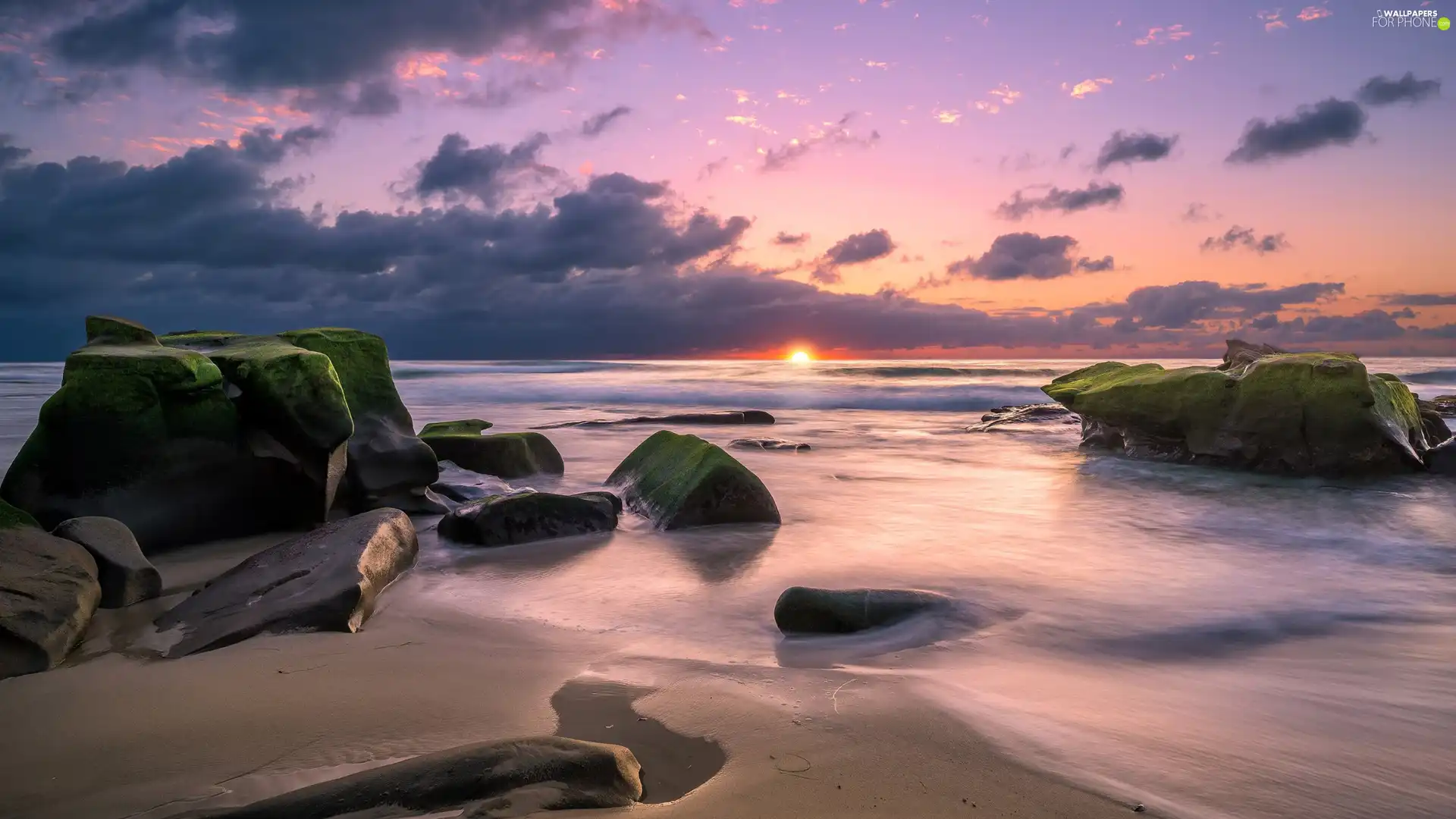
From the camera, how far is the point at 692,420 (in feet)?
54.0

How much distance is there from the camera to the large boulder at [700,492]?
601 centimetres

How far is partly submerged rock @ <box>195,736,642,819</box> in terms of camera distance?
1.79 m

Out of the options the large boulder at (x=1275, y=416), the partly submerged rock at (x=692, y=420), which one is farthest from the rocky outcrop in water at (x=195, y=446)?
the partly submerged rock at (x=692, y=420)

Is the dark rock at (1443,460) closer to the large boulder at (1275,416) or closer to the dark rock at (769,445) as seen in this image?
the large boulder at (1275,416)

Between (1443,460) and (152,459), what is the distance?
12.2 metres

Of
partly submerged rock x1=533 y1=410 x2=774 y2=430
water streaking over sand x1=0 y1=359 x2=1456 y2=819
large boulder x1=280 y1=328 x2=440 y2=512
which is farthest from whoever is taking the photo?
partly submerged rock x1=533 y1=410 x2=774 y2=430

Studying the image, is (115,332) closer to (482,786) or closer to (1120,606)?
(482,786)

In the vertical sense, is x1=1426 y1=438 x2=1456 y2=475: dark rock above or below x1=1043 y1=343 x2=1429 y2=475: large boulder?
below

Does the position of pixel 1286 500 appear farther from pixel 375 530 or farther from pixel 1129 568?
pixel 375 530

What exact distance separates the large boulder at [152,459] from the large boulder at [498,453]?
2662 millimetres

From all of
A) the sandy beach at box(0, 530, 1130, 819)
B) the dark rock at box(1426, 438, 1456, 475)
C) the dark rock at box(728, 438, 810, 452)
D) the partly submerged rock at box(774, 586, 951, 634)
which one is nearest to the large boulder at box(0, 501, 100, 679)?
the sandy beach at box(0, 530, 1130, 819)

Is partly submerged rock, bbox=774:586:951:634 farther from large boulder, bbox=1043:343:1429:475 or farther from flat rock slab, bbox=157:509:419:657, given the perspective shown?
large boulder, bbox=1043:343:1429:475

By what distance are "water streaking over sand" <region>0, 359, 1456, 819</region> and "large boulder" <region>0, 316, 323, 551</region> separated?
1207 mm

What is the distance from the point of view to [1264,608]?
425cm
